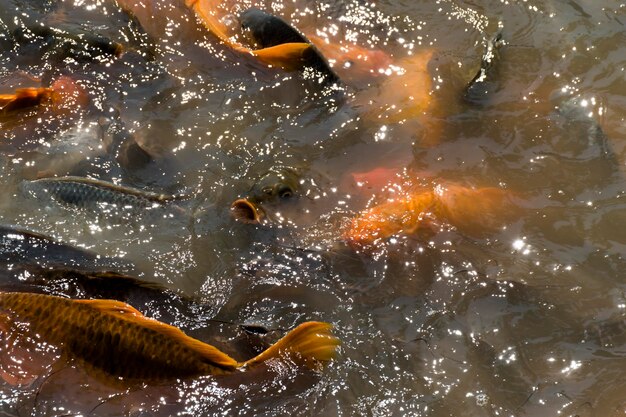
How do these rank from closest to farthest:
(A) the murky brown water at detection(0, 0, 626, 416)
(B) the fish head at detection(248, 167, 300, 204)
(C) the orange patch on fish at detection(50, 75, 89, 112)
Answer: (A) the murky brown water at detection(0, 0, 626, 416) < (B) the fish head at detection(248, 167, 300, 204) < (C) the orange patch on fish at detection(50, 75, 89, 112)

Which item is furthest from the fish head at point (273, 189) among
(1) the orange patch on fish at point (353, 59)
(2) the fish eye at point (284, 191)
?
(1) the orange patch on fish at point (353, 59)

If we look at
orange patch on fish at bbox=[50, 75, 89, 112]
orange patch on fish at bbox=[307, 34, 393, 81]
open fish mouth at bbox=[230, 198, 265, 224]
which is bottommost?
open fish mouth at bbox=[230, 198, 265, 224]

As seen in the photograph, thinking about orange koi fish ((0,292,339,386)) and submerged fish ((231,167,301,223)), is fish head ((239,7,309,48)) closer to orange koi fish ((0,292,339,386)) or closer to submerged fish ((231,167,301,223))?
submerged fish ((231,167,301,223))

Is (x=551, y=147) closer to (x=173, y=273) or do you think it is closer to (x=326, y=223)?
(x=326, y=223)

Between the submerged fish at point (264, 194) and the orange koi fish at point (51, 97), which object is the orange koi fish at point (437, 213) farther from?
the orange koi fish at point (51, 97)

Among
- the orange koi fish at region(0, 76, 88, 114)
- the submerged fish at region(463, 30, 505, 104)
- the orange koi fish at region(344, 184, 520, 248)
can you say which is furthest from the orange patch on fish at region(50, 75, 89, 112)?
the submerged fish at region(463, 30, 505, 104)

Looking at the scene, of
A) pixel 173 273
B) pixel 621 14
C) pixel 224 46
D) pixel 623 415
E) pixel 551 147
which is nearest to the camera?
pixel 623 415

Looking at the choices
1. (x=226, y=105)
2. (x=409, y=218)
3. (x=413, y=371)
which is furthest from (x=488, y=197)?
(x=226, y=105)
